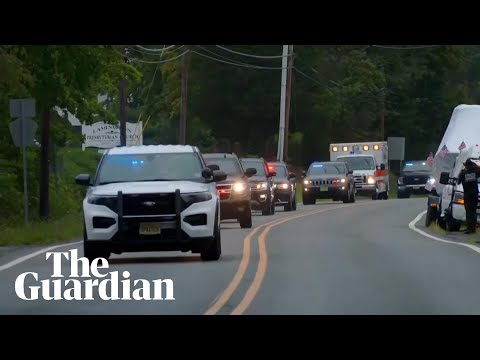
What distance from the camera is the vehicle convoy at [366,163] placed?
64.9 m

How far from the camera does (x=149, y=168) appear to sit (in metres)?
24.3

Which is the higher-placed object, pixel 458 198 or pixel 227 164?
pixel 227 164

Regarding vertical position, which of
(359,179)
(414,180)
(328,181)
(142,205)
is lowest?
(414,180)

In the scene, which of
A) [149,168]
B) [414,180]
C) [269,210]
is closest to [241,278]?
[149,168]

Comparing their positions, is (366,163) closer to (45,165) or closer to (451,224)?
(45,165)

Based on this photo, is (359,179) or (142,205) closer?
(142,205)

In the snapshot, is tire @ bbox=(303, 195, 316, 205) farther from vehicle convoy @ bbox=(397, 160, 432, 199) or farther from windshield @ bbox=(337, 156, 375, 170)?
vehicle convoy @ bbox=(397, 160, 432, 199)

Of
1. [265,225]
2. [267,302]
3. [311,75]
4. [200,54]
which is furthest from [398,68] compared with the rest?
[267,302]

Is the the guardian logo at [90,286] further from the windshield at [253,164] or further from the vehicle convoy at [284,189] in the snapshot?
the vehicle convoy at [284,189]

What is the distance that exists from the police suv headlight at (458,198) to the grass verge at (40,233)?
28.4ft

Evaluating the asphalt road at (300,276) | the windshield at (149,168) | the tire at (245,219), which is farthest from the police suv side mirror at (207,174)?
the tire at (245,219)

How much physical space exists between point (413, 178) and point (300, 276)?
161ft

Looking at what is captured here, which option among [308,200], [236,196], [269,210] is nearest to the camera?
[236,196]
